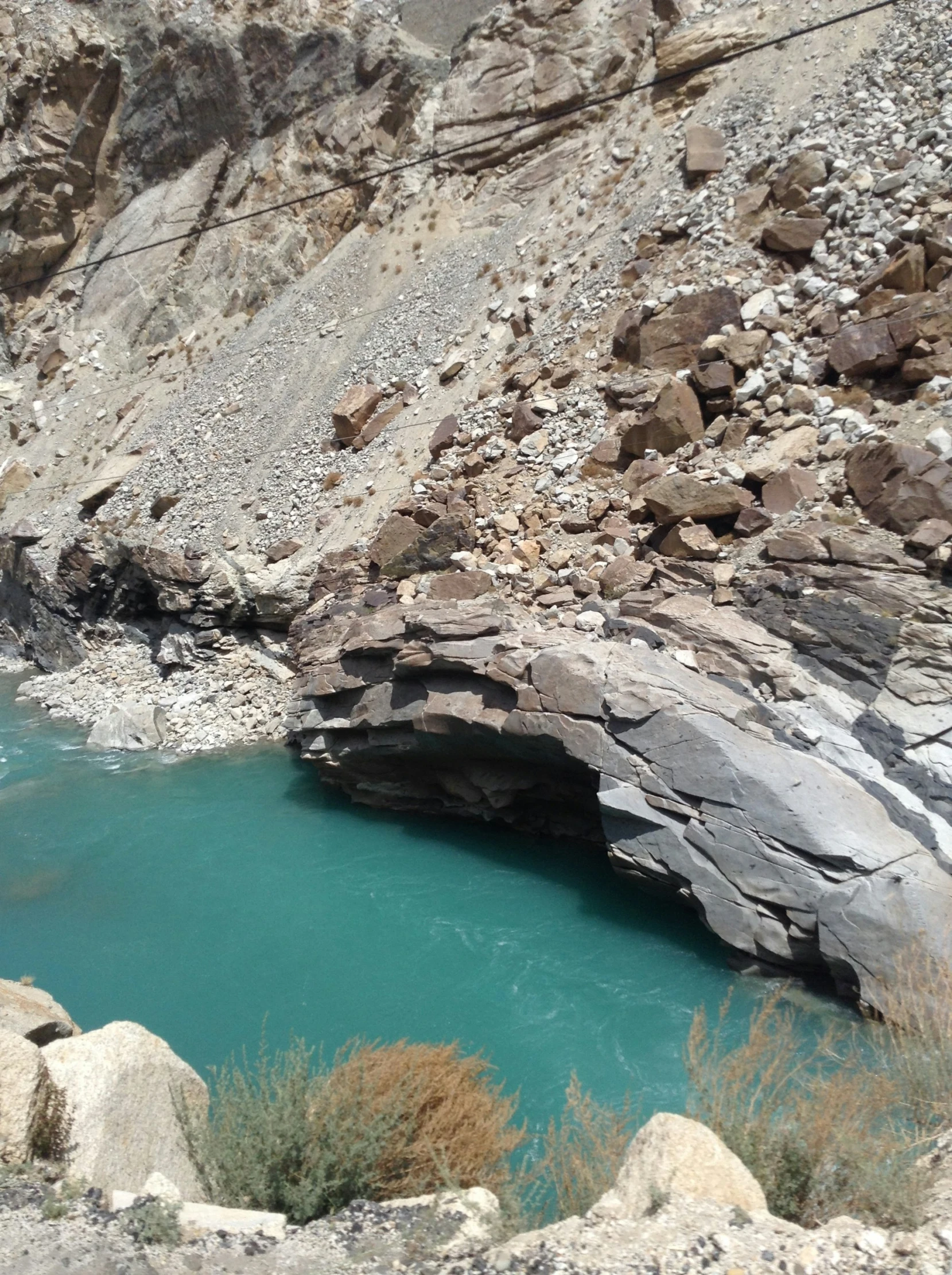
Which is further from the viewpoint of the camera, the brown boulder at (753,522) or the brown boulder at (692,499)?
the brown boulder at (692,499)

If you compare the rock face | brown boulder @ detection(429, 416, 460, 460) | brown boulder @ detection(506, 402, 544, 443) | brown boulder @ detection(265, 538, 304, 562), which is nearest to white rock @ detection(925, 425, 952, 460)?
the rock face

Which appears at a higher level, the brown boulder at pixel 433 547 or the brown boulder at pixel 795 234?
the brown boulder at pixel 795 234

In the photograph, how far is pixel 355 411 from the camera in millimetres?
22094

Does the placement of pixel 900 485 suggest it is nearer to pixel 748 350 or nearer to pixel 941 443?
pixel 941 443

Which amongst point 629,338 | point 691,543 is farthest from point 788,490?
point 629,338

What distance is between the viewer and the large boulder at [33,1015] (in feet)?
23.9

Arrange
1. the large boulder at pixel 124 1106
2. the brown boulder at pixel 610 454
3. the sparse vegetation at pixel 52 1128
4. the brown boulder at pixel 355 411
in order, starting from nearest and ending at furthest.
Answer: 1. the sparse vegetation at pixel 52 1128
2. the large boulder at pixel 124 1106
3. the brown boulder at pixel 610 454
4. the brown boulder at pixel 355 411

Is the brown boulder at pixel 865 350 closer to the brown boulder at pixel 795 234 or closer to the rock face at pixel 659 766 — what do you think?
the brown boulder at pixel 795 234

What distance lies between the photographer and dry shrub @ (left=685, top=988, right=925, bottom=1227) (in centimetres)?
488

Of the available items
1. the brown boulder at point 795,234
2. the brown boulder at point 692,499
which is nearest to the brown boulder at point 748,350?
the brown boulder at point 795,234

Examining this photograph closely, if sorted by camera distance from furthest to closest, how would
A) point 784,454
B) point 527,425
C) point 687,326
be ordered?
point 527,425
point 687,326
point 784,454

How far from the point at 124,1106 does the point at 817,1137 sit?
4184mm

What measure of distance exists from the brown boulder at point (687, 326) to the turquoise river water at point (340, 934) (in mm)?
8948

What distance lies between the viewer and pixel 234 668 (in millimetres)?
20578
